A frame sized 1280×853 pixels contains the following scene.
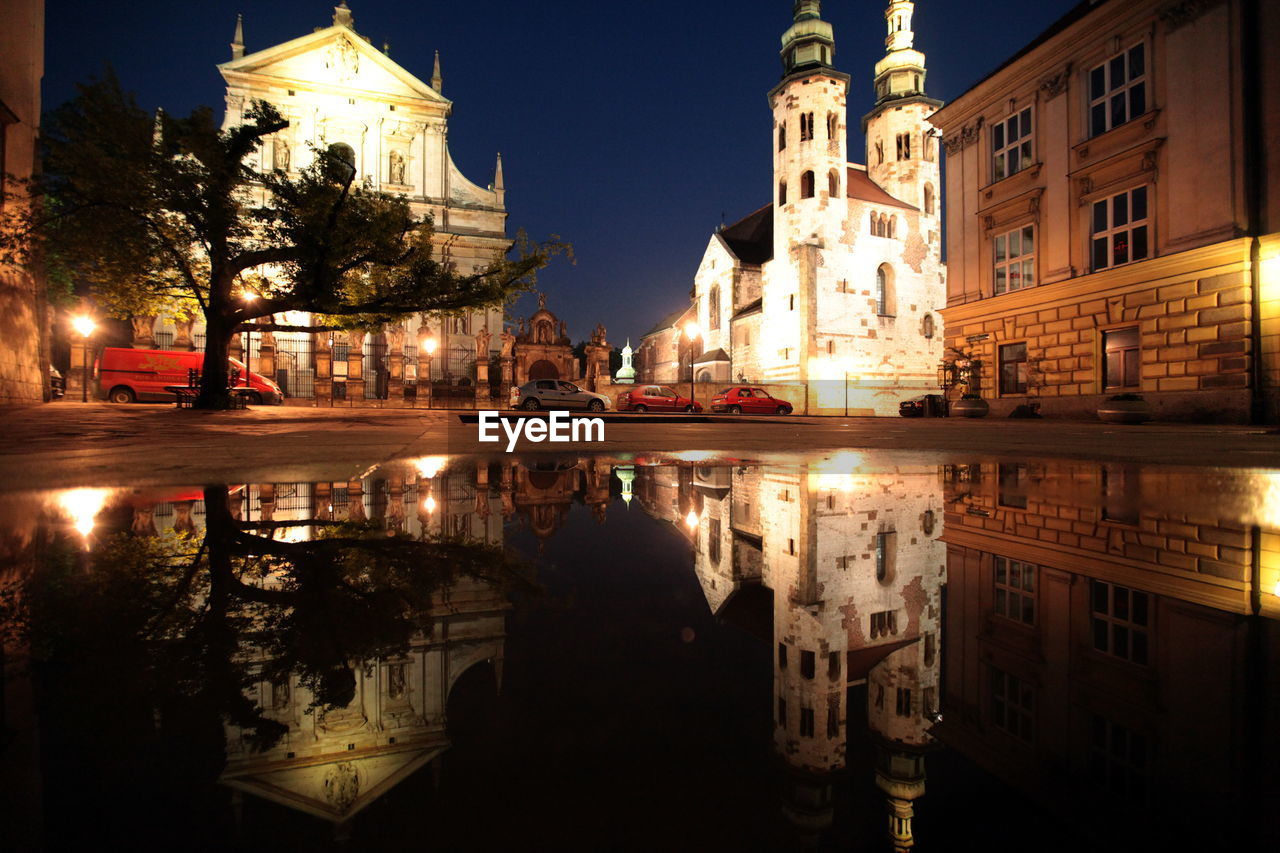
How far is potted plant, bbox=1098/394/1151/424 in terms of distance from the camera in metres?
14.4

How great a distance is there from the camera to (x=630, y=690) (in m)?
0.91

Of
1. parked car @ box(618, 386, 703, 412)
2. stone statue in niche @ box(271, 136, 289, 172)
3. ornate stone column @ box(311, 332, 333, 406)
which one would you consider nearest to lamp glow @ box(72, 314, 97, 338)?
→ ornate stone column @ box(311, 332, 333, 406)

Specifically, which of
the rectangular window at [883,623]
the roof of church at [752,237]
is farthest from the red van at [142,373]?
the roof of church at [752,237]

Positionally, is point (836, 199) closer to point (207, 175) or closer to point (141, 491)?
point (207, 175)

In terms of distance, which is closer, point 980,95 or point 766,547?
point 766,547

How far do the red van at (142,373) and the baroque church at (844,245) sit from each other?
2723cm

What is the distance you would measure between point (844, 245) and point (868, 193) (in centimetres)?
449

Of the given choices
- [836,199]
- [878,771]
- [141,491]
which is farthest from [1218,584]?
[836,199]

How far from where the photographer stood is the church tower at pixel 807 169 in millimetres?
34469

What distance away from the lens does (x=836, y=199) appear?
34.8 m

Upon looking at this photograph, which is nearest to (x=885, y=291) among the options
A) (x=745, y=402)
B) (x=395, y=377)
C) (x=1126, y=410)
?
(x=745, y=402)

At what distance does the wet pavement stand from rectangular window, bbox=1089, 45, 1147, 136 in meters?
20.3

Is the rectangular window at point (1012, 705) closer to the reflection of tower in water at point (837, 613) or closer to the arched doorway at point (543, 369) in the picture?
the reflection of tower in water at point (837, 613)

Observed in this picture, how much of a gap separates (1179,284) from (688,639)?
19.5 meters
